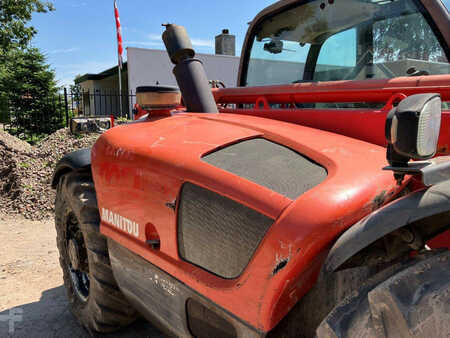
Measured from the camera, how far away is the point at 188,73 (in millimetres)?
2564

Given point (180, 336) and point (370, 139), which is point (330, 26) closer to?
point (370, 139)

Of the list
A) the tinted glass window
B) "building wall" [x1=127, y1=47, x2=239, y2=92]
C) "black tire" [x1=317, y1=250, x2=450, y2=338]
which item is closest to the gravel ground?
"black tire" [x1=317, y1=250, x2=450, y2=338]

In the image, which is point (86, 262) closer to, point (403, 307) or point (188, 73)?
point (188, 73)

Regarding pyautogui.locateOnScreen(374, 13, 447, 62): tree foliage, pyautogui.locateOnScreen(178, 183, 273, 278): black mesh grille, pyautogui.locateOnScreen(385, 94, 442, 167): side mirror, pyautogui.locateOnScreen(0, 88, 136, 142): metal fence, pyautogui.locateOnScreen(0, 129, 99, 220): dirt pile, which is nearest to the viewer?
pyautogui.locateOnScreen(385, 94, 442, 167): side mirror

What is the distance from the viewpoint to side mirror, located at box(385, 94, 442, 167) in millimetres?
1074

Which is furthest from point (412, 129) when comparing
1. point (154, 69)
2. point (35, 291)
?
point (154, 69)

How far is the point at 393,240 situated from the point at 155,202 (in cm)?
100

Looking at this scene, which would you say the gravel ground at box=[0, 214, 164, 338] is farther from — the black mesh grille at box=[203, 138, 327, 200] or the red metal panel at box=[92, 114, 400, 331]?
the black mesh grille at box=[203, 138, 327, 200]

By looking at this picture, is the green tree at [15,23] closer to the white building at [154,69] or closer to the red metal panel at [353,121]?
the white building at [154,69]

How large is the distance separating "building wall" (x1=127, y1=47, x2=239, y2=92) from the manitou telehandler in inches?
660

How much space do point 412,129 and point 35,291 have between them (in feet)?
11.9

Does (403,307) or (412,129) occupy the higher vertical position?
(412,129)

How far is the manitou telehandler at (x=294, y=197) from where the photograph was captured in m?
1.16

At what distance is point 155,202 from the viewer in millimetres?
1854
